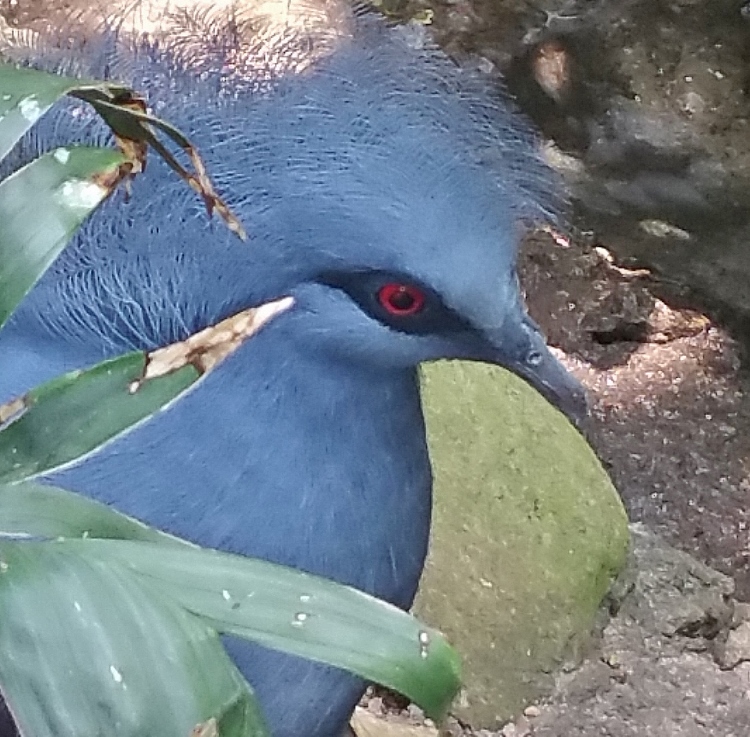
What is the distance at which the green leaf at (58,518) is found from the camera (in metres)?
0.50

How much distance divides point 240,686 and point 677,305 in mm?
1786

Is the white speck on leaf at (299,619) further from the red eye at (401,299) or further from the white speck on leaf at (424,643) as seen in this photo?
the red eye at (401,299)

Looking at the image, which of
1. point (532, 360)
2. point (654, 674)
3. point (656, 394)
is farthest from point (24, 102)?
point (656, 394)

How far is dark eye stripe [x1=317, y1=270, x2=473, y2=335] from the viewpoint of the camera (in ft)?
2.74

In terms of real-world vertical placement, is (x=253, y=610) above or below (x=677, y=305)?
above

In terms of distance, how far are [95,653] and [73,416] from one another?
0.12m

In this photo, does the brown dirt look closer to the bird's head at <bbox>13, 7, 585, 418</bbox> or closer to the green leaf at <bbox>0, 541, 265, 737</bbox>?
the bird's head at <bbox>13, 7, 585, 418</bbox>

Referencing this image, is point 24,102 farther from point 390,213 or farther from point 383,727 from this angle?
point 383,727

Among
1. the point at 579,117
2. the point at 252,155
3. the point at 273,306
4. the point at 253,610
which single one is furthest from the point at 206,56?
the point at 579,117

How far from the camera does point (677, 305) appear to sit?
2184mm

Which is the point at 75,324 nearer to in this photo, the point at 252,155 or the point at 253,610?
the point at 252,155

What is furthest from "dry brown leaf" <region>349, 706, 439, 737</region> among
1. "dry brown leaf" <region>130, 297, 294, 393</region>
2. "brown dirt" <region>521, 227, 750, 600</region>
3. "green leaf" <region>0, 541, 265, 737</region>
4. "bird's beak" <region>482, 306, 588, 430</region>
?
"green leaf" <region>0, 541, 265, 737</region>

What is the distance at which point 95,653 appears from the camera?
0.46 meters

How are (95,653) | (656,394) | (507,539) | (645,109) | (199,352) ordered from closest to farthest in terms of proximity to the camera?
1. (95,653)
2. (199,352)
3. (507,539)
4. (645,109)
5. (656,394)
